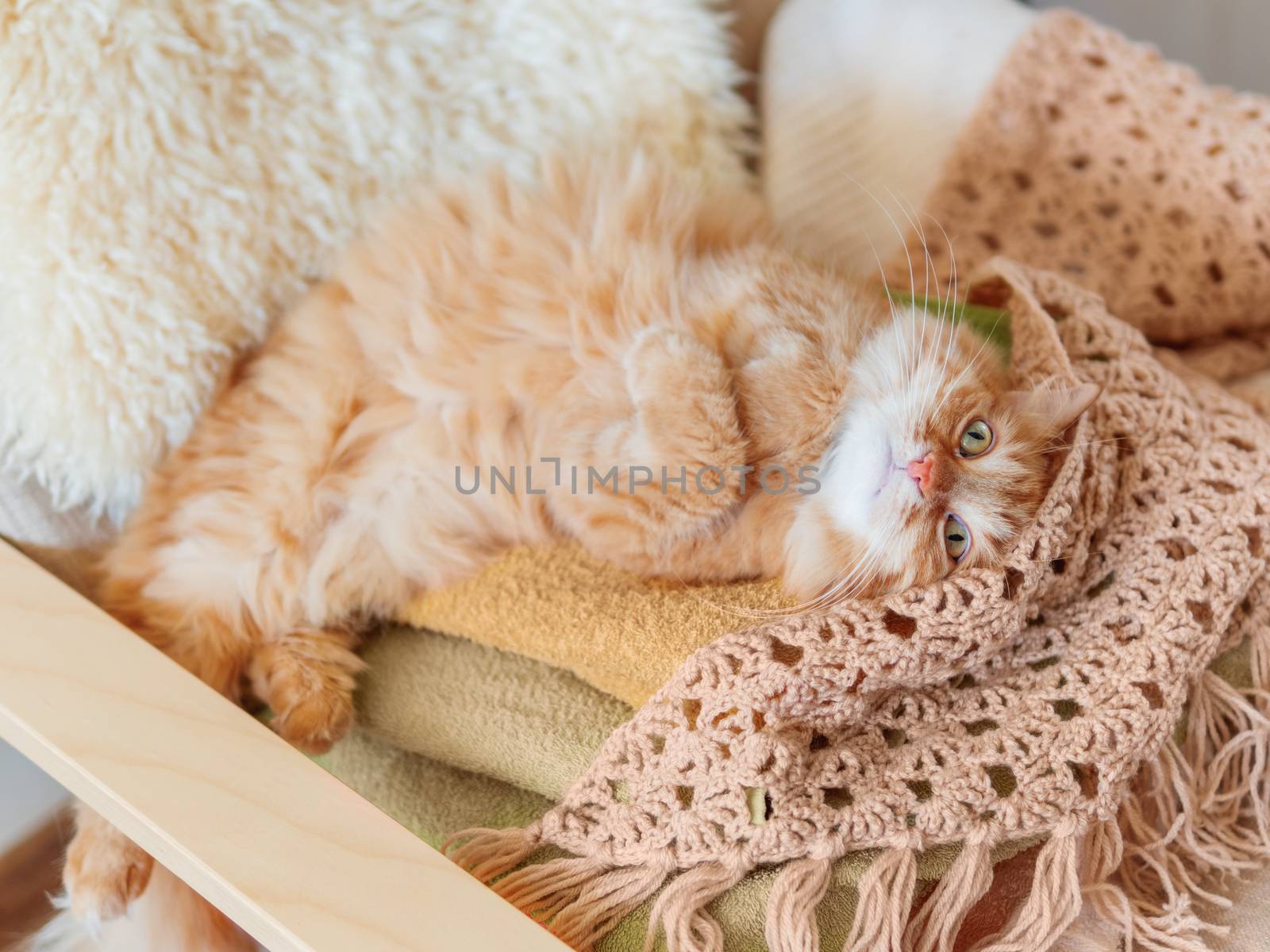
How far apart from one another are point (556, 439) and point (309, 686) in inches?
15.4

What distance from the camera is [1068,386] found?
1.06 m

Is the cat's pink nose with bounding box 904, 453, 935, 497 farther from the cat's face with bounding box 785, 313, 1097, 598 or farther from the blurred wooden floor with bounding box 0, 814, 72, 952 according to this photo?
the blurred wooden floor with bounding box 0, 814, 72, 952

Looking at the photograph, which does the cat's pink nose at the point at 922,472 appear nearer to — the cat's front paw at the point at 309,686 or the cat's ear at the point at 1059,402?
the cat's ear at the point at 1059,402

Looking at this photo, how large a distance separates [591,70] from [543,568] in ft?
2.33

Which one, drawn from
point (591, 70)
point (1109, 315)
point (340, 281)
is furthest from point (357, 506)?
point (1109, 315)

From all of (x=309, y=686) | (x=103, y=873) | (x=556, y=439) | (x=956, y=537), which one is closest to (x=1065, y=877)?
(x=956, y=537)

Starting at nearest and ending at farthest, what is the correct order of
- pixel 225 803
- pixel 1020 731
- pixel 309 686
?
1. pixel 225 803
2. pixel 1020 731
3. pixel 309 686

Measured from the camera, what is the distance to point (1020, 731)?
3.00 ft

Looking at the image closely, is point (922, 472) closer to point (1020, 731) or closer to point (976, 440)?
point (976, 440)

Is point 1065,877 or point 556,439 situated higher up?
point 556,439

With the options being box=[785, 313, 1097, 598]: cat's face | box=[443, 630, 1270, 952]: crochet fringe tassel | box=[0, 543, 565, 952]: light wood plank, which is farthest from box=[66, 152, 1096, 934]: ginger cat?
box=[443, 630, 1270, 952]: crochet fringe tassel

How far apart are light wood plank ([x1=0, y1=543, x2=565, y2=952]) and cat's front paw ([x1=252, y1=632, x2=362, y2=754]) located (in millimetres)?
146

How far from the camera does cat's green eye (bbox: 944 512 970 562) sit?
105cm

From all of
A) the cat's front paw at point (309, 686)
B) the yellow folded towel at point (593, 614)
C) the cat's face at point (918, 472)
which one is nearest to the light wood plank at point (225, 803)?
the cat's front paw at point (309, 686)
